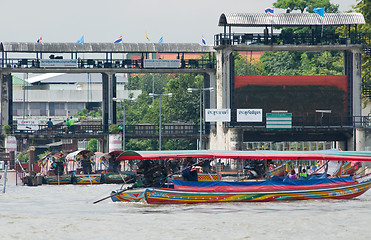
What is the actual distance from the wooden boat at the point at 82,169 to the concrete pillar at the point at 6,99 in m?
19.5

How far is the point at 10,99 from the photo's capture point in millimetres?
80688

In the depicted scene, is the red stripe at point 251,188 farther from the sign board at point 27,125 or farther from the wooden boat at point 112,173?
the sign board at point 27,125

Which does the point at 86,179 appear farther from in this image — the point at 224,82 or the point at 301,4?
the point at 301,4

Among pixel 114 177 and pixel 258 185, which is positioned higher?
pixel 258 185

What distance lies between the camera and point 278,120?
7244 centimetres

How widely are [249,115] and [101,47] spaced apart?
58.1ft

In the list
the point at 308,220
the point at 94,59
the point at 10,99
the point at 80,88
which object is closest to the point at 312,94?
the point at 94,59

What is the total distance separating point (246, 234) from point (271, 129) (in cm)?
4200

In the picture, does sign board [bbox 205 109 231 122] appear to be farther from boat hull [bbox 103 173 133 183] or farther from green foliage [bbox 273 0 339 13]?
green foliage [bbox 273 0 339 13]

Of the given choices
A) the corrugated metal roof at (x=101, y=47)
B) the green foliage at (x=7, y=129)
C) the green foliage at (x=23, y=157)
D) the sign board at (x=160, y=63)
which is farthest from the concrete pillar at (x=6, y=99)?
the green foliage at (x=23, y=157)

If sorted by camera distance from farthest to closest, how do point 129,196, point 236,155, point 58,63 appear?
point 58,63, point 236,155, point 129,196

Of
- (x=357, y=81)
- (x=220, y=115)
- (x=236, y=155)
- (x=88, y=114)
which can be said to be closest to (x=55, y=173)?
(x=220, y=115)

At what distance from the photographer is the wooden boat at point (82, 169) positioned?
5541 cm

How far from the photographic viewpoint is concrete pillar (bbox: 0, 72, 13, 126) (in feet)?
261
